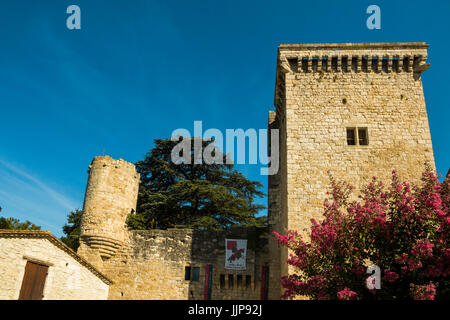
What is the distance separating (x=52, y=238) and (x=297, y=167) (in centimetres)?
891

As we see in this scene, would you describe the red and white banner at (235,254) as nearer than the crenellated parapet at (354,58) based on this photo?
No

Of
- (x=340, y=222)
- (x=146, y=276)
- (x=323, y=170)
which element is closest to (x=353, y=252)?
(x=340, y=222)

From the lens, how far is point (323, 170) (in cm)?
1202

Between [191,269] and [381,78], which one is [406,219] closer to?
[381,78]

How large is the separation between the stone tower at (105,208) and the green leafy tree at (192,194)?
3763 millimetres

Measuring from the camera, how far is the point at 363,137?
495 inches

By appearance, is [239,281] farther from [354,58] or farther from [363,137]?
[354,58]

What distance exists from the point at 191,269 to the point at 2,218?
15.3 m

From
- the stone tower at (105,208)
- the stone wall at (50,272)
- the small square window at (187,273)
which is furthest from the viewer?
the stone tower at (105,208)

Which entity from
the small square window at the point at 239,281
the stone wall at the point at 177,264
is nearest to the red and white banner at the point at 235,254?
the stone wall at the point at 177,264

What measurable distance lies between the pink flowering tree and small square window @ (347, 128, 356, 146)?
172 inches

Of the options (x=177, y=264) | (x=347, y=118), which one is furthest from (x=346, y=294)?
(x=177, y=264)

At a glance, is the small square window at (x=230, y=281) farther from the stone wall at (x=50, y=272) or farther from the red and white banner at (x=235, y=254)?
the stone wall at (x=50, y=272)

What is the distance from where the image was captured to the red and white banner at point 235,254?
46.6ft
